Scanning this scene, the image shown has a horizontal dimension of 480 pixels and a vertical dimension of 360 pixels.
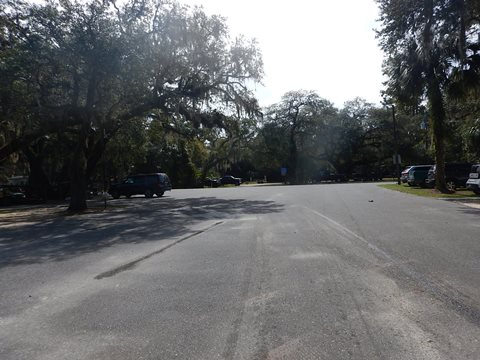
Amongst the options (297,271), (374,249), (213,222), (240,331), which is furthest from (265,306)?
(213,222)

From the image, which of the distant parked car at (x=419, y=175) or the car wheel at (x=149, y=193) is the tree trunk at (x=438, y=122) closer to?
the distant parked car at (x=419, y=175)

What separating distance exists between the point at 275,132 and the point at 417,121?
65.8ft

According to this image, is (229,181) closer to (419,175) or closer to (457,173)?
(419,175)

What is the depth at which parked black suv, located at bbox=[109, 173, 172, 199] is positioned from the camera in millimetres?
36781

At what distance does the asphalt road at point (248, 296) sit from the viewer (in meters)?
4.60

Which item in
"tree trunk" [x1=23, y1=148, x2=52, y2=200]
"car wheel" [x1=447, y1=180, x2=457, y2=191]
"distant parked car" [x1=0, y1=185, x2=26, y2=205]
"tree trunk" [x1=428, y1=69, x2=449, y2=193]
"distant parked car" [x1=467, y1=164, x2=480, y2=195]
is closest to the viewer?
"distant parked car" [x1=467, y1=164, x2=480, y2=195]

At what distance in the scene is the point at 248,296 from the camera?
637 cm

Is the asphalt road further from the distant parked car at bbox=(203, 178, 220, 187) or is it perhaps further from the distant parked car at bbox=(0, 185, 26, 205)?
the distant parked car at bbox=(203, 178, 220, 187)

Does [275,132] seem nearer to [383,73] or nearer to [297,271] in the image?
[383,73]

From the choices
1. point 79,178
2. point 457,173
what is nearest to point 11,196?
point 79,178

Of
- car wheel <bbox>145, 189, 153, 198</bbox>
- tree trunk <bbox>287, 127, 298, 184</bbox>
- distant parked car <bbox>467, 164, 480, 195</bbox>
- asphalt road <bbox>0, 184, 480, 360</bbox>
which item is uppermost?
tree trunk <bbox>287, 127, 298, 184</bbox>

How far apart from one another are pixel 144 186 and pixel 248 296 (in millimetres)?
31677

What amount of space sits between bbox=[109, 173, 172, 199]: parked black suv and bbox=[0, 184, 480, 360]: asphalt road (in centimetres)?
2399

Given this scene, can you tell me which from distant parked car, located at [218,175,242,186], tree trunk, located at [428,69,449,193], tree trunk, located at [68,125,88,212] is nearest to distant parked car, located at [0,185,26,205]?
tree trunk, located at [68,125,88,212]
